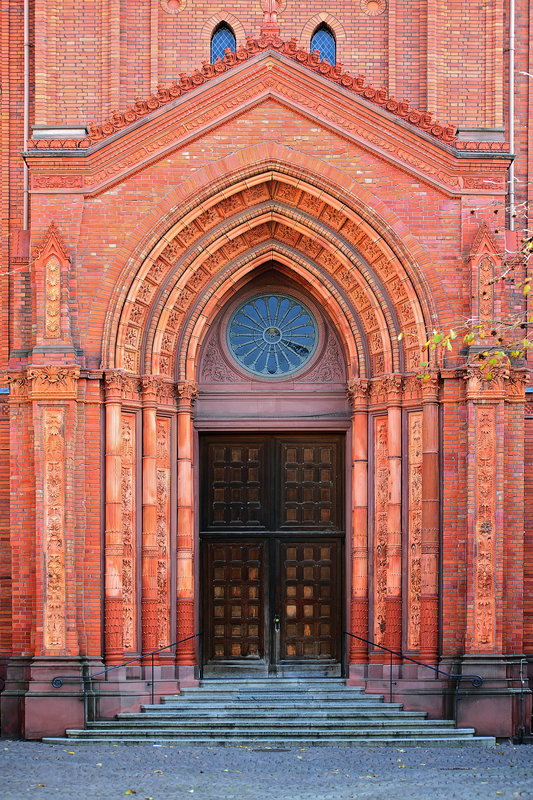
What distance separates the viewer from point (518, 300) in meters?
18.1

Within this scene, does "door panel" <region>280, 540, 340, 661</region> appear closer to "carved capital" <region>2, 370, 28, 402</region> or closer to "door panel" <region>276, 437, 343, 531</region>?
"door panel" <region>276, 437, 343, 531</region>

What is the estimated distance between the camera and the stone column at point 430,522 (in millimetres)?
17141

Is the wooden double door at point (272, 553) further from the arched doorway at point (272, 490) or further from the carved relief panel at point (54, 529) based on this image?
the carved relief panel at point (54, 529)

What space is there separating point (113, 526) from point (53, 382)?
227cm

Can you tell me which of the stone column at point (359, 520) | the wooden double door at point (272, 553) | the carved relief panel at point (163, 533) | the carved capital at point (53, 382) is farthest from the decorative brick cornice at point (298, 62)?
the wooden double door at point (272, 553)

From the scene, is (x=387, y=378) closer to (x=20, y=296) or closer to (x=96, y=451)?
(x=96, y=451)

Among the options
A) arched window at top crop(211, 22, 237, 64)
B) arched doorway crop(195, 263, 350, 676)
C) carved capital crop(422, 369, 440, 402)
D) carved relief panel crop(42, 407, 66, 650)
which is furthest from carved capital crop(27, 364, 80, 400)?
arched window at top crop(211, 22, 237, 64)

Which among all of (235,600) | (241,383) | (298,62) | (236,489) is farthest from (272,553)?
(298,62)

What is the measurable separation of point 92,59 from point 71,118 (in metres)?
1.05

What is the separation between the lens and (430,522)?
681 inches

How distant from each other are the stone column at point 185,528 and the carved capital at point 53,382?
2007mm

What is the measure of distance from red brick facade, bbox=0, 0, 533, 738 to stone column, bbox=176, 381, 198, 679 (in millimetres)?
34

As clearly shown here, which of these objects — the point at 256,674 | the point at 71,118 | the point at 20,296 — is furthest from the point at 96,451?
the point at 71,118

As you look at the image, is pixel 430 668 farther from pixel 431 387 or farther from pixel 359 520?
pixel 431 387
